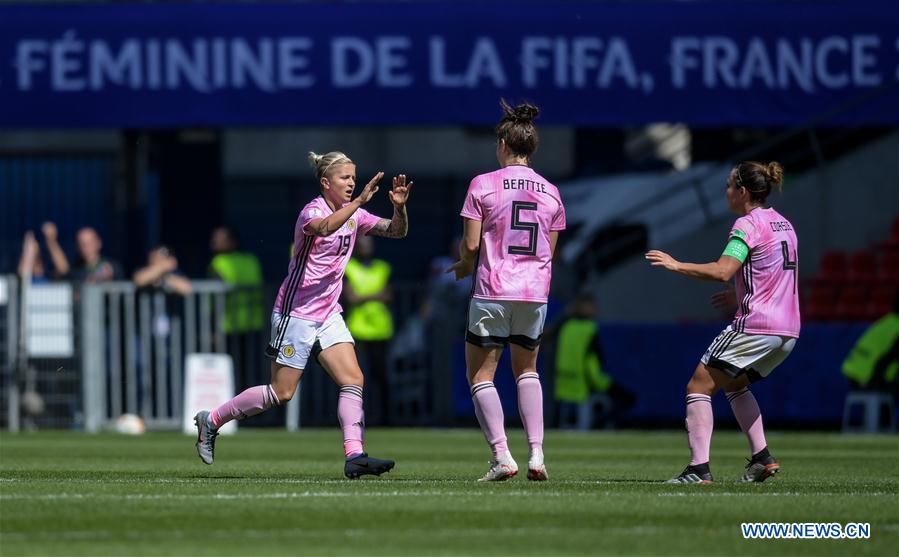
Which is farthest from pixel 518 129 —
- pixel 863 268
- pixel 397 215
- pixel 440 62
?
pixel 863 268

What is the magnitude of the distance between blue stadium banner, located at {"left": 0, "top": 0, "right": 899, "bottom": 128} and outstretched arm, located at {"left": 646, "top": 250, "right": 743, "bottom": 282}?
11.9 meters

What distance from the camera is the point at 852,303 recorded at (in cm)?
2120

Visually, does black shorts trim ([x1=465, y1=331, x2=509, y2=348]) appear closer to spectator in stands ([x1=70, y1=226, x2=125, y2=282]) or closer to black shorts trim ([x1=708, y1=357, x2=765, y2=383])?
black shorts trim ([x1=708, y1=357, x2=765, y2=383])

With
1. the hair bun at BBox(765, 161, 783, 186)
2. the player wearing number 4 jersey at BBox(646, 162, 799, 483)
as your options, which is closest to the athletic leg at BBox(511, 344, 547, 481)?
the player wearing number 4 jersey at BBox(646, 162, 799, 483)

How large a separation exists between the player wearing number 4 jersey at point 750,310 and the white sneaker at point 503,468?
927 mm

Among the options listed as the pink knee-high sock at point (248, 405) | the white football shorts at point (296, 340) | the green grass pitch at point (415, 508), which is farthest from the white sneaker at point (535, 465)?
the pink knee-high sock at point (248, 405)

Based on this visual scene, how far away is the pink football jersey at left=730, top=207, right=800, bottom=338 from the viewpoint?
31.2ft

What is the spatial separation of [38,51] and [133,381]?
4.67 m

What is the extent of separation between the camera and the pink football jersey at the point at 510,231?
9531 mm

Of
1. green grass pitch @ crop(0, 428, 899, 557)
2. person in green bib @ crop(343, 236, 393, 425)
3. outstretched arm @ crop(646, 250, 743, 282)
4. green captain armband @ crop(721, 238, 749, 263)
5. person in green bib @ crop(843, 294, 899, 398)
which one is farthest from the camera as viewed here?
person in green bib @ crop(343, 236, 393, 425)

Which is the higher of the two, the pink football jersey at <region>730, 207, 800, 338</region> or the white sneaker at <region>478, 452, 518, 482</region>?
the pink football jersey at <region>730, 207, 800, 338</region>

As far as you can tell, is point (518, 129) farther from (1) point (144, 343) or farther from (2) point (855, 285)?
(2) point (855, 285)

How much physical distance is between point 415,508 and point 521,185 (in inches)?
88.6

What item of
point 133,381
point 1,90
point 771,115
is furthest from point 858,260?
point 1,90
